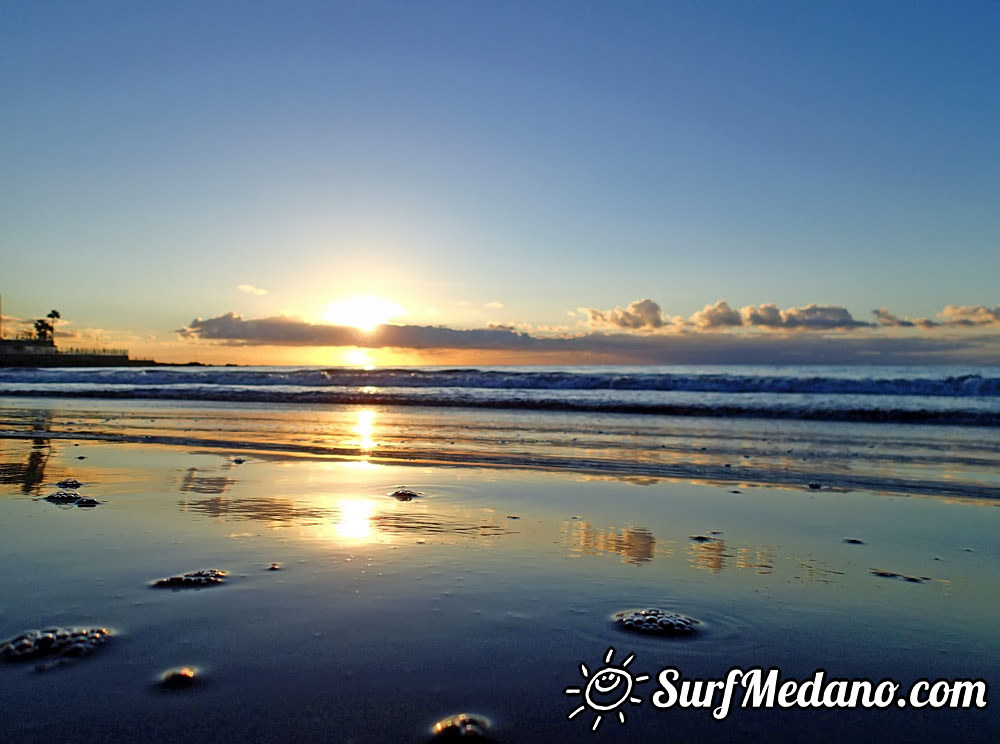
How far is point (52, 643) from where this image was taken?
2.46m

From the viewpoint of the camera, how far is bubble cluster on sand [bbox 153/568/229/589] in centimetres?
324

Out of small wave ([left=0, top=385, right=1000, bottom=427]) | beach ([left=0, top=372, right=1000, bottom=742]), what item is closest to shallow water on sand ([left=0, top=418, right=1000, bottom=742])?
beach ([left=0, top=372, right=1000, bottom=742])

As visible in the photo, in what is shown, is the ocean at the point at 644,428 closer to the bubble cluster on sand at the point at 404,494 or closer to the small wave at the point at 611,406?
the small wave at the point at 611,406

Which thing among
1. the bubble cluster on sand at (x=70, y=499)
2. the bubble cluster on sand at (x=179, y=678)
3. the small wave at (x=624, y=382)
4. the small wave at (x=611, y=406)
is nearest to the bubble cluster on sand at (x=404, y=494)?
the bubble cluster on sand at (x=70, y=499)

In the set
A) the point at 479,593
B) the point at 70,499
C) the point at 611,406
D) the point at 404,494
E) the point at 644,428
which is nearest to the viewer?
the point at 479,593

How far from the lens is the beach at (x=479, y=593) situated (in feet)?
6.73

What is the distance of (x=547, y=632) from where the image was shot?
2.71 m

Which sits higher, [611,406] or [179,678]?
[179,678]

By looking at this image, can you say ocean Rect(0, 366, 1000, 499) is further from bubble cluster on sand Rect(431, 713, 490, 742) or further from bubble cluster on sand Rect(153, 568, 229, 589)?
bubble cluster on sand Rect(431, 713, 490, 742)

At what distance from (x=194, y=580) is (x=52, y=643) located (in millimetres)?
850

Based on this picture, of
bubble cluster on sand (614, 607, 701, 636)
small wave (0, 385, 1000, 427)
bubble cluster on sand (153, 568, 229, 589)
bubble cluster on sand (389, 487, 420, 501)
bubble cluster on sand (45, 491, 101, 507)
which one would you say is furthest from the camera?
small wave (0, 385, 1000, 427)

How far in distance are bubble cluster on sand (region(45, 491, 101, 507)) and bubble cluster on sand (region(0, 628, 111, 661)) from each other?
315cm

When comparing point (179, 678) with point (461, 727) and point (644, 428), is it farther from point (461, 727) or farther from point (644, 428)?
point (644, 428)

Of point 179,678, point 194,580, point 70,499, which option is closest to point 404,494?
point 194,580
